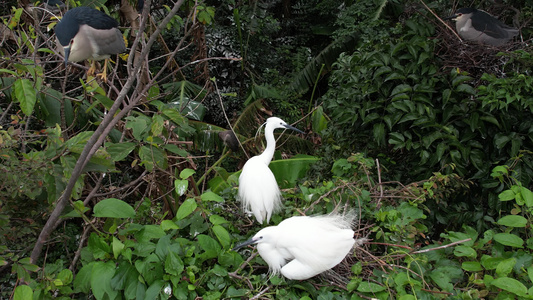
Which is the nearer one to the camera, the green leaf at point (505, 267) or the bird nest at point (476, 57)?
the green leaf at point (505, 267)

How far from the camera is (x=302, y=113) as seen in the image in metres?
6.25

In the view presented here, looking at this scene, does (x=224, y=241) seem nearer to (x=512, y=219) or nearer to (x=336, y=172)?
(x=336, y=172)

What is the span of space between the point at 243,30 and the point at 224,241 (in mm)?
5244

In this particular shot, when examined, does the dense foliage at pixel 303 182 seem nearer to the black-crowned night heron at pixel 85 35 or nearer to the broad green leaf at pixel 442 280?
the broad green leaf at pixel 442 280

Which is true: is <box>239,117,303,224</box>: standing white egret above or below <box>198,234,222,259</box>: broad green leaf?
below

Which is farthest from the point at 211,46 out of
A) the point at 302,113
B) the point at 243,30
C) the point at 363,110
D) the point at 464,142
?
the point at 464,142

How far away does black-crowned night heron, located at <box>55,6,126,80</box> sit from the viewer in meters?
2.66

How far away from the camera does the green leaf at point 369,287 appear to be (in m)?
1.82

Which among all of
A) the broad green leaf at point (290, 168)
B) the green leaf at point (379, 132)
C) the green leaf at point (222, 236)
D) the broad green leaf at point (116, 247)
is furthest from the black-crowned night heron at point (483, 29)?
the broad green leaf at point (116, 247)

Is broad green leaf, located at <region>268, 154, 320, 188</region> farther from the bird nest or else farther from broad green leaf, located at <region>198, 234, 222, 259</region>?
broad green leaf, located at <region>198, 234, 222, 259</region>

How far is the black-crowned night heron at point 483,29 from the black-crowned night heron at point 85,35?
2758 mm

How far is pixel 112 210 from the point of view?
1765 millimetres

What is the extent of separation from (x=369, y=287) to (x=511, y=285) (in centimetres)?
59

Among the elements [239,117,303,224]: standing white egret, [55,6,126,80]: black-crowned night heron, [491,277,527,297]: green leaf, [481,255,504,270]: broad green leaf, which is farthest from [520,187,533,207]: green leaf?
[55,6,126,80]: black-crowned night heron
